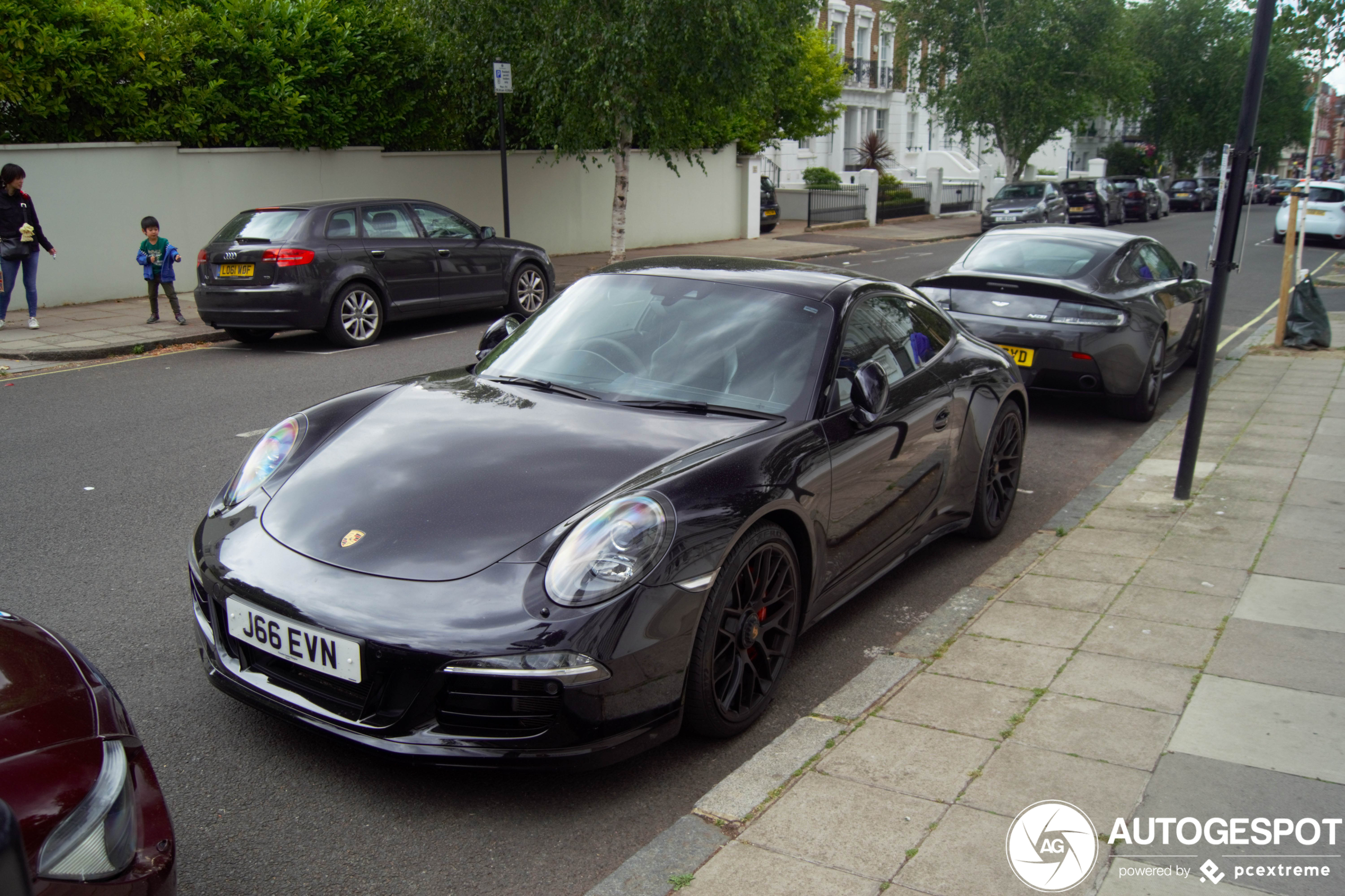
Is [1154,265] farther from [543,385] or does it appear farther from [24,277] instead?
[24,277]

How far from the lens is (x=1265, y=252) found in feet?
88.5

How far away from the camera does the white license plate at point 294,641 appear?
2.97 metres

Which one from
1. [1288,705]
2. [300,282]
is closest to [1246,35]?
[300,282]

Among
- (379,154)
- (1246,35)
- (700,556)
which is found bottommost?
(700,556)

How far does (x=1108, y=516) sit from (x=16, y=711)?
5.43 meters

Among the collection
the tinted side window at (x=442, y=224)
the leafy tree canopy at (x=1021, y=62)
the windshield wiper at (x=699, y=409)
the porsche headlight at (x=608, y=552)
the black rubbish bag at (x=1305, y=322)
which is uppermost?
the leafy tree canopy at (x=1021, y=62)

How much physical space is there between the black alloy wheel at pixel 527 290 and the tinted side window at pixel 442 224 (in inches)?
35.5

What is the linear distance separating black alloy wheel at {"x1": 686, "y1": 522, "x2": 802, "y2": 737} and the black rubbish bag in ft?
34.5

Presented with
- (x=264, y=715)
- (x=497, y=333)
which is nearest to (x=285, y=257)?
(x=497, y=333)

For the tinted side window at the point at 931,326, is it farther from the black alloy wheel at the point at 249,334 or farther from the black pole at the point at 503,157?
the black pole at the point at 503,157

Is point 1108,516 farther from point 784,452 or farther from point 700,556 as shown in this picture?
point 700,556

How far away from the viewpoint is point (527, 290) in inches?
555

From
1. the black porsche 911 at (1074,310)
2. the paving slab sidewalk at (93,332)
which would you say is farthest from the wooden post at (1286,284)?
the paving slab sidewalk at (93,332)

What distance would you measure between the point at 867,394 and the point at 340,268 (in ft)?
28.9
